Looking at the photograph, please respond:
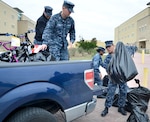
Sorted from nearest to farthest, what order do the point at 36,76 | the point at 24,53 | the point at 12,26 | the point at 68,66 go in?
the point at 36,76, the point at 68,66, the point at 24,53, the point at 12,26

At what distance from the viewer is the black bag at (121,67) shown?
4109 mm

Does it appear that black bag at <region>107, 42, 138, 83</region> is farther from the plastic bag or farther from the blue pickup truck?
the blue pickup truck

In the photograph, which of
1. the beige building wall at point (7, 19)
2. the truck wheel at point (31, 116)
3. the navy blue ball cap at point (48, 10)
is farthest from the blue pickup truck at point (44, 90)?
the beige building wall at point (7, 19)

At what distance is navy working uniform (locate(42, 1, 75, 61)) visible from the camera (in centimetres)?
417

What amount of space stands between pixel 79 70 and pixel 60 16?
164cm

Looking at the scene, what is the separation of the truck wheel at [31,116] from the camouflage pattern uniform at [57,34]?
180cm

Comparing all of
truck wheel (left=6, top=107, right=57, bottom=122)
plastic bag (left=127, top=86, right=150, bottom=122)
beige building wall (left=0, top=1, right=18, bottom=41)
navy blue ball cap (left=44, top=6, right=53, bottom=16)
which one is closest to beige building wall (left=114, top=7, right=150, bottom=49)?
beige building wall (left=0, top=1, right=18, bottom=41)

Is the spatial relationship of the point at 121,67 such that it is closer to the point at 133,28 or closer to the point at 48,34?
the point at 48,34

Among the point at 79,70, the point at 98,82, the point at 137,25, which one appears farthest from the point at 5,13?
the point at 79,70

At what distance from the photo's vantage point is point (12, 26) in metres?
51.1

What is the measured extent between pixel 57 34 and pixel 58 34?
2cm

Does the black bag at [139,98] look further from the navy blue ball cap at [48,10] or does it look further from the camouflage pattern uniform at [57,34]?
the navy blue ball cap at [48,10]

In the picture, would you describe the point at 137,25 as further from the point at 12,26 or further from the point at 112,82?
the point at 112,82

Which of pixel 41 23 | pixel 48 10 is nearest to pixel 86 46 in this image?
pixel 41 23
